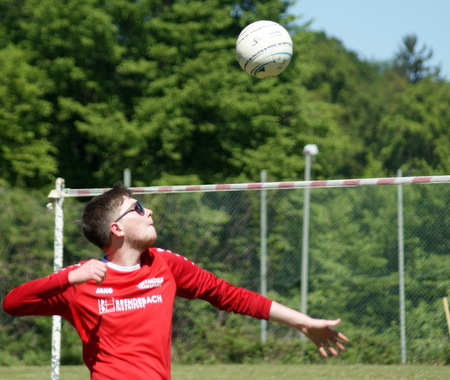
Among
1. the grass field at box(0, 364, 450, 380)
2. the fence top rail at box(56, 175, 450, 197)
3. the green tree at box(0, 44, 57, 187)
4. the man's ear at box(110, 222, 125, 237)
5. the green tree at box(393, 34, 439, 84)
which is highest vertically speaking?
the green tree at box(393, 34, 439, 84)

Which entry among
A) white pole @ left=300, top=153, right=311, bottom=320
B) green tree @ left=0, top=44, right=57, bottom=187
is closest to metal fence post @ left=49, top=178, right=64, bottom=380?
white pole @ left=300, top=153, right=311, bottom=320

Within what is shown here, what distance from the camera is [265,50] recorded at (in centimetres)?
581

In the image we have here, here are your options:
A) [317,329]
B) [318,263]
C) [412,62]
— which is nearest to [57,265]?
[317,329]

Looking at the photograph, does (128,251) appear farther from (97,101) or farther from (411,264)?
(97,101)

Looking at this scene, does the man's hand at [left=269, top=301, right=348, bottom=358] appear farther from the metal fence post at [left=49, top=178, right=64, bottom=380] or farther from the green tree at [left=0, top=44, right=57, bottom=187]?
the green tree at [left=0, top=44, right=57, bottom=187]

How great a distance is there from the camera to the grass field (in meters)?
8.32

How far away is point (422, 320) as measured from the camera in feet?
30.4

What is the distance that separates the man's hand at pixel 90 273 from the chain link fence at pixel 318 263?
24.7 feet

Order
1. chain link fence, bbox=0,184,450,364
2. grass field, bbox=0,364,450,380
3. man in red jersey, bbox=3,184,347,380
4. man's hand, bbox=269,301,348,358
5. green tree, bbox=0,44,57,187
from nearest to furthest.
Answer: man's hand, bbox=269,301,348,358
man in red jersey, bbox=3,184,347,380
grass field, bbox=0,364,450,380
chain link fence, bbox=0,184,450,364
green tree, bbox=0,44,57,187

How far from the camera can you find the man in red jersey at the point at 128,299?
2785 millimetres

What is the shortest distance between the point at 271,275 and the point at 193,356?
5.63 feet

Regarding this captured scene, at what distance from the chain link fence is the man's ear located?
23.6ft

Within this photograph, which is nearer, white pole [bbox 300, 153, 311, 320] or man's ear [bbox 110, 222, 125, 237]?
man's ear [bbox 110, 222, 125, 237]

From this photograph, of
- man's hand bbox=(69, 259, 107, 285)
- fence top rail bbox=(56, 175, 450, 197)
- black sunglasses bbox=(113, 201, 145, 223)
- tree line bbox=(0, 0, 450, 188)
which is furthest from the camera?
tree line bbox=(0, 0, 450, 188)
